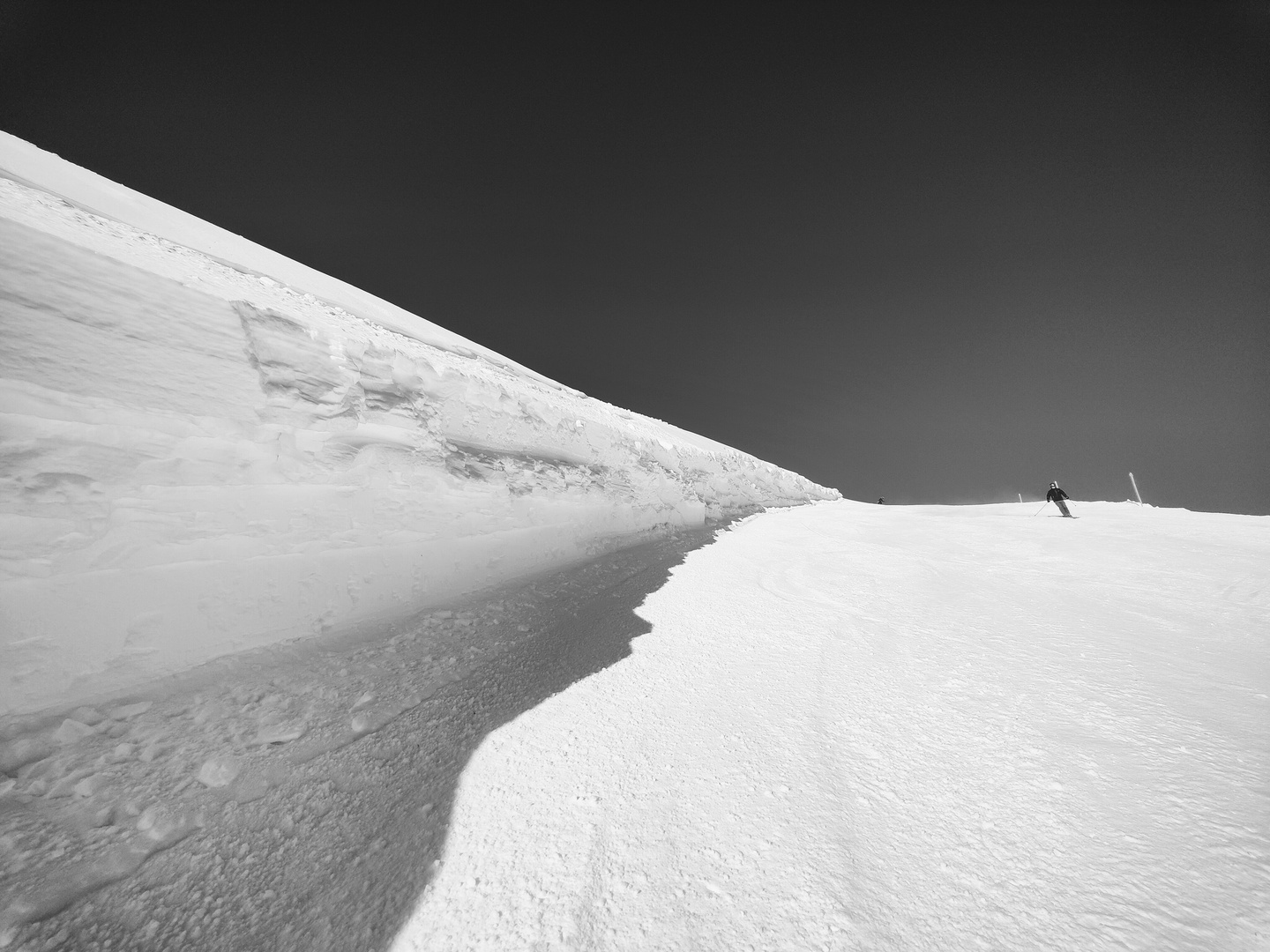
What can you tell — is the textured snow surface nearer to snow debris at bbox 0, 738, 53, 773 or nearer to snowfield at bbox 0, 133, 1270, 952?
snowfield at bbox 0, 133, 1270, 952

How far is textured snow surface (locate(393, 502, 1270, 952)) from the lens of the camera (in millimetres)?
1527

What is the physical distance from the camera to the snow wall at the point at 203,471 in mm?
2219

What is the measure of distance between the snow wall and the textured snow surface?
170 centimetres

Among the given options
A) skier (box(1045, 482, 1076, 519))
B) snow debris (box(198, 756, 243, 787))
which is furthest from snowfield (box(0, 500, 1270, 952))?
skier (box(1045, 482, 1076, 519))

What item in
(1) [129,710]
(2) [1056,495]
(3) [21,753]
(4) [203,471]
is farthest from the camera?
(2) [1056,495]

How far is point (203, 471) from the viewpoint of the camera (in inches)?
105

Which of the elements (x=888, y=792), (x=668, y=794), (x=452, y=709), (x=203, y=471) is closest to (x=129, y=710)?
(x=203, y=471)

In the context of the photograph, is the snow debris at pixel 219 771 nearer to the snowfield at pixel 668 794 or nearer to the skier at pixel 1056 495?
the snowfield at pixel 668 794

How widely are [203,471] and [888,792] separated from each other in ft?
13.6

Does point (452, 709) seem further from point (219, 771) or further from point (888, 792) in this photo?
point (888, 792)

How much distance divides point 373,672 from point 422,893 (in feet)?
5.09

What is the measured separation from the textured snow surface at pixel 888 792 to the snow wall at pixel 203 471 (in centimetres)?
170

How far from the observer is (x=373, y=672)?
288cm

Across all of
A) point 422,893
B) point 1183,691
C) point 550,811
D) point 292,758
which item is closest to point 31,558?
point 292,758
